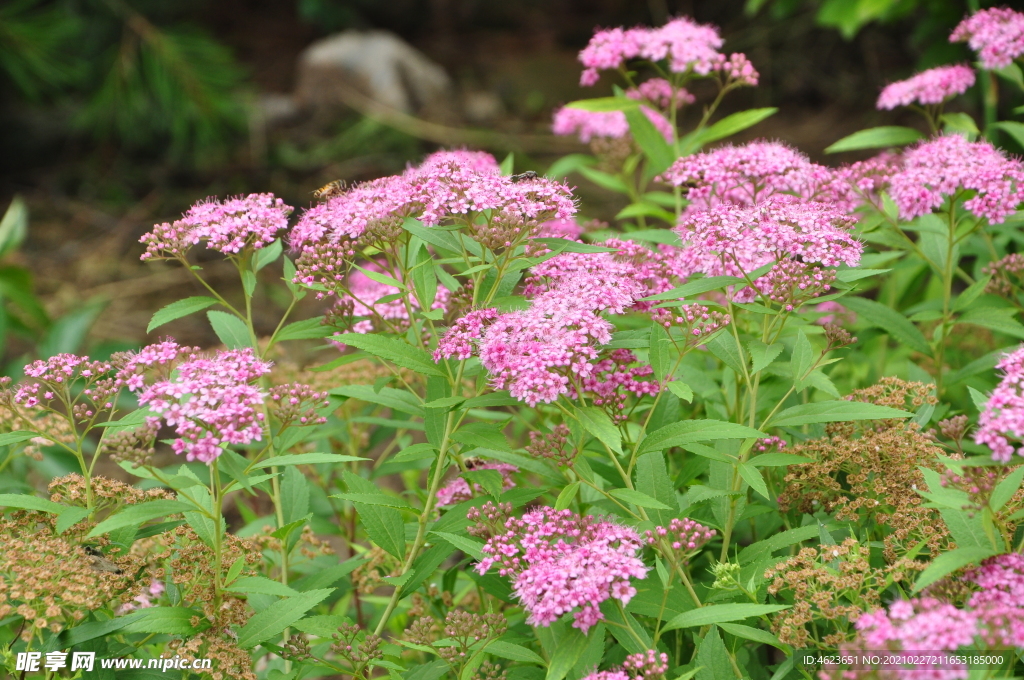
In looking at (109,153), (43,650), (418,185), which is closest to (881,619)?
(418,185)

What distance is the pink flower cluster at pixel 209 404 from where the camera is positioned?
178cm

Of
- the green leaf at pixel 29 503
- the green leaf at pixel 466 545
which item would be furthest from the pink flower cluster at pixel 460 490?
the green leaf at pixel 29 503

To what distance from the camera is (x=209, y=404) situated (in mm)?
1834

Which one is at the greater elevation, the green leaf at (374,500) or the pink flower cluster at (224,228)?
the pink flower cluster at (224,228)

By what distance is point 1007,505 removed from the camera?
192cm

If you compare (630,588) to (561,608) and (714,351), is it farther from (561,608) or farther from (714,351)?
(714,351)

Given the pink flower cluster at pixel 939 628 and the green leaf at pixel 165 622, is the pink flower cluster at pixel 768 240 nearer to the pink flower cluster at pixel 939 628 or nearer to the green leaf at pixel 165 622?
the pink flower cluster at pixel 939 628

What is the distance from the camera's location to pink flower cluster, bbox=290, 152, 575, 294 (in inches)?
83.0

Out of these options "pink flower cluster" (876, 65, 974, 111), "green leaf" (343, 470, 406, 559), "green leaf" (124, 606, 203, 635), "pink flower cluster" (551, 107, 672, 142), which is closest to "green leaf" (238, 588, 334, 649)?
"green leaf" (124, 606, 203, 635)

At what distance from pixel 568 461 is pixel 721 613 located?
488 mm

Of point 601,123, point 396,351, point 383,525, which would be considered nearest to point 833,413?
point 396,351

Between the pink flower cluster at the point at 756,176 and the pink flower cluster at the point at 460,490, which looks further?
the pink flower cluster at the point at 756,176

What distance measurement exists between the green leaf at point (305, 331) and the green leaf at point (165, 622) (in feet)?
2.34

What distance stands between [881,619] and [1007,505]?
62 centimetres
